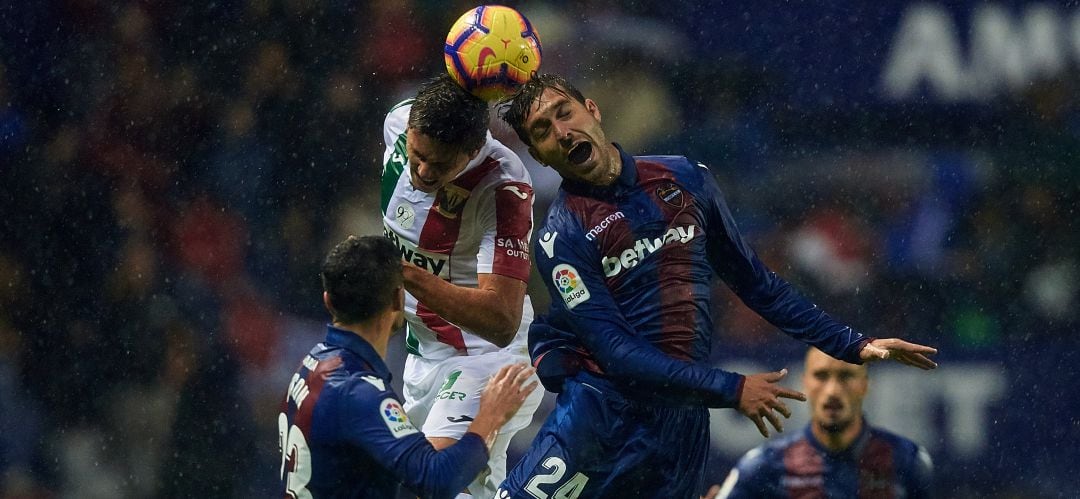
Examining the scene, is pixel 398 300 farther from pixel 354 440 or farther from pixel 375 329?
pixel 354 440

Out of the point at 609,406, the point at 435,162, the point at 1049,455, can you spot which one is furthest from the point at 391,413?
the point at 1049,455

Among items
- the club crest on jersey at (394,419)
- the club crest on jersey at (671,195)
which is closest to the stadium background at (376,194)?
the club crest on jersey at (671,195)

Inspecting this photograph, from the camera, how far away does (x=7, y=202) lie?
7387 millimetres

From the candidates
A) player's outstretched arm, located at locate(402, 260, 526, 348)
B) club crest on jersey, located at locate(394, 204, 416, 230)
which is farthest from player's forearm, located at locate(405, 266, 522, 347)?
club crest on jersey, located at locate(394, 204, 416, 230)

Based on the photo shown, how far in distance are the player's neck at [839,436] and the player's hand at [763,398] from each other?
4.44 feet

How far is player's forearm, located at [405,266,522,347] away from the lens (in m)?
4.34

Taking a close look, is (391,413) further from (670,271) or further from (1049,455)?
(1049,455)

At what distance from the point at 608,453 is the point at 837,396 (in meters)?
1.26

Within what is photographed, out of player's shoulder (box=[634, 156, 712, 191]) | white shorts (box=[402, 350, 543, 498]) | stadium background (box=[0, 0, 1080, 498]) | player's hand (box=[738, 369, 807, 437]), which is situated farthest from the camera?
stadium background (box=[0, 0, 1080, 498])

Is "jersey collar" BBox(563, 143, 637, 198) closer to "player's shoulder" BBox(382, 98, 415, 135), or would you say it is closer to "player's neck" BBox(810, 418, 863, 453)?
"player's shoulder" BBox(382, 98, 415, 135)

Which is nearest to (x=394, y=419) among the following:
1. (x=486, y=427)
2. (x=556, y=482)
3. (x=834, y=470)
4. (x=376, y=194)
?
(x=486, y=427)

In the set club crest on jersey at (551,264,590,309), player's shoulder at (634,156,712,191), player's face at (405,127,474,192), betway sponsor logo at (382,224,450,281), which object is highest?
player's face at (405,127,474,192)

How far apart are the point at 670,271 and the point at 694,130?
3.25 meters

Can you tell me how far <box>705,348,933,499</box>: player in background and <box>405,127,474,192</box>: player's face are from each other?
1466 mm
